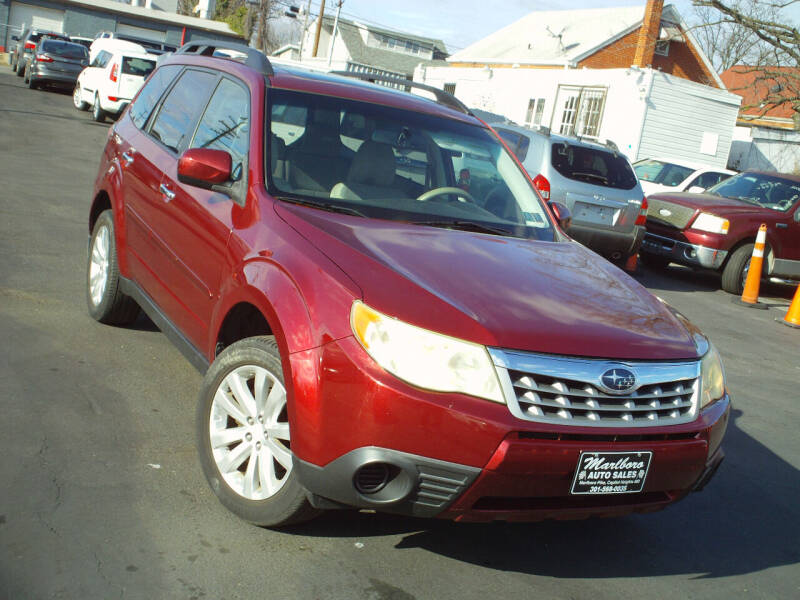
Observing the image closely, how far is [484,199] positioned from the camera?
4.70 m

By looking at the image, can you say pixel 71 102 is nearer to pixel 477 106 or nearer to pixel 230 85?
pixel 477 106

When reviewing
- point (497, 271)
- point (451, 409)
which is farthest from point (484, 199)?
point (451, 409)

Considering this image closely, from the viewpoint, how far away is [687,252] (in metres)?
12.2

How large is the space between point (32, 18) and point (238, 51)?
172 ft

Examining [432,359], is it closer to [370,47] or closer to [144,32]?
[144,32]

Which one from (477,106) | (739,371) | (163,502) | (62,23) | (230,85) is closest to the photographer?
(163,502)

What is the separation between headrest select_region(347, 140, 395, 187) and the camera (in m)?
4.37

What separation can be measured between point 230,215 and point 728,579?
103 inches

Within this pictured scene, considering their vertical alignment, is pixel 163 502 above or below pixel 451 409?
below

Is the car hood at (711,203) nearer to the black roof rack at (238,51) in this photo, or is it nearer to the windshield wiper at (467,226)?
the black roof rack at (238,51)

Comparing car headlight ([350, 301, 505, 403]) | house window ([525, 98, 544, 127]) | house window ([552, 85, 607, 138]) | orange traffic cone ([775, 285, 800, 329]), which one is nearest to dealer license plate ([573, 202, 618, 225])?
orange traffic cone ([775, 285, 800, 329])

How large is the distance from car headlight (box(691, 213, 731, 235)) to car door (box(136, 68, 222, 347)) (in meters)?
8.68

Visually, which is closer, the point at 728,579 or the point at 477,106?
the point at 728,579

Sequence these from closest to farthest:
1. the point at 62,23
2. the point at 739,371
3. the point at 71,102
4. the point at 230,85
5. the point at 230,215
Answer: the point at 230,215 < the point at 230,85 < the point at 739,371 < the point at 71,102 < the point at 62,23
